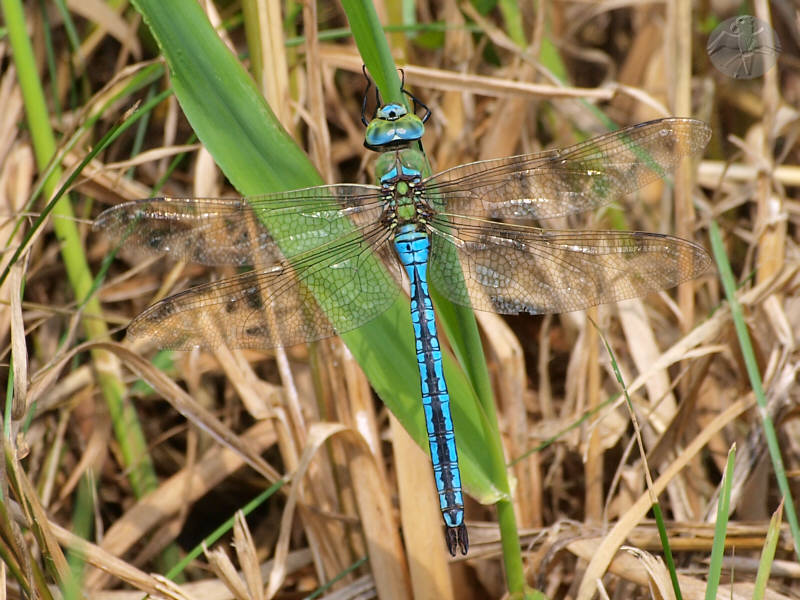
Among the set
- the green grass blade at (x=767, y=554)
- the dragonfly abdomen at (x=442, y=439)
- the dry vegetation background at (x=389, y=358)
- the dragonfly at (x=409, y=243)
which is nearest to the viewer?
the green grass blade at (x=767, y=554)

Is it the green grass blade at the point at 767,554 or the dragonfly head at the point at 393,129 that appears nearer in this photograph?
the green grass blade at the point at 767,554

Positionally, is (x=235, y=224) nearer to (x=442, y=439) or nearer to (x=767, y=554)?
(x=442, y=439)

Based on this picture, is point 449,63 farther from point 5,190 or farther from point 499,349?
point 5,190
